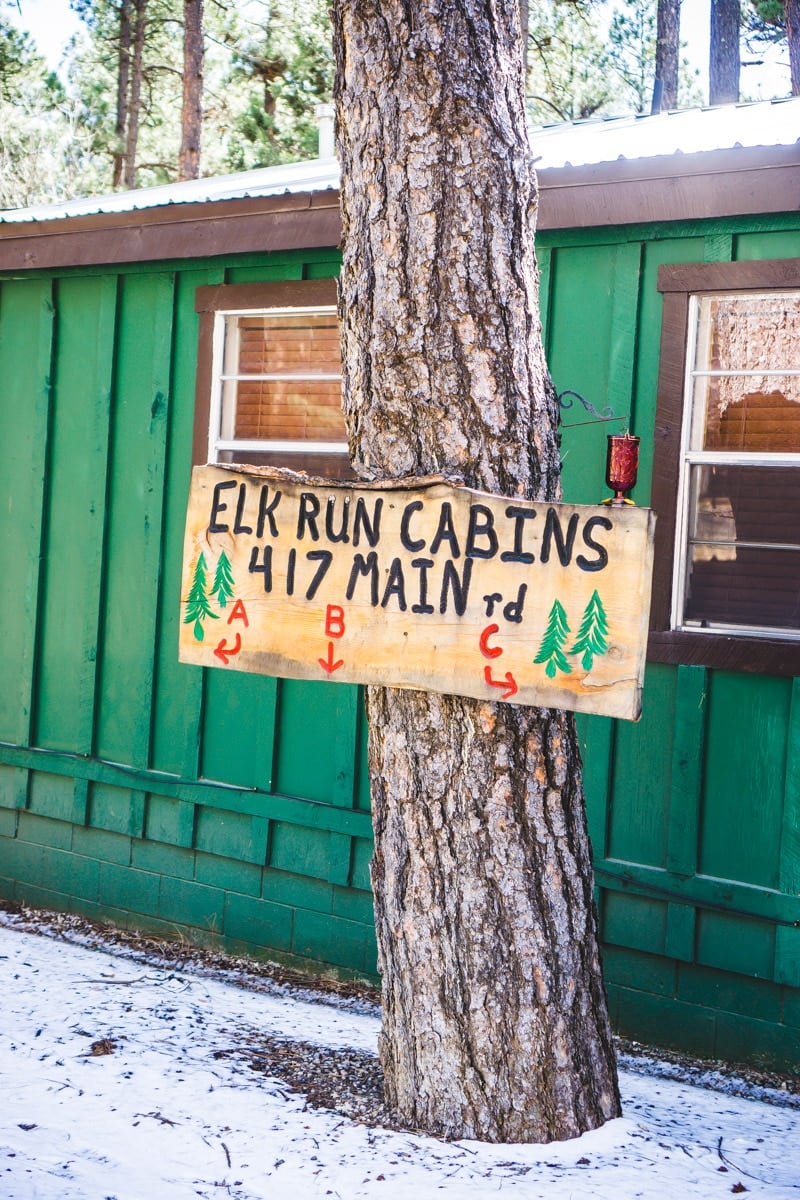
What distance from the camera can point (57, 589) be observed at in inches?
224

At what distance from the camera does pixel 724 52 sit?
16.1 m

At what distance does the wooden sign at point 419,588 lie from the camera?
9.48 feet

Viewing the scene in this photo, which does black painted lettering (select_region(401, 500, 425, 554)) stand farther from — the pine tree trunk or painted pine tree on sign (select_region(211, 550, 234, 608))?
the pine tree trunk

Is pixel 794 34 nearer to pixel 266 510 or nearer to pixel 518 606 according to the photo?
pixel 266 510

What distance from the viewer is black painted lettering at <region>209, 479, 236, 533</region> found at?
326 centimetres

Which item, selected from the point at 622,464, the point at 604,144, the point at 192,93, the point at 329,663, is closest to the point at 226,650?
the point at 329,663

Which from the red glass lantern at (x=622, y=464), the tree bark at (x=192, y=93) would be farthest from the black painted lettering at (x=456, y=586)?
the tree bark at (x=192, y=93)

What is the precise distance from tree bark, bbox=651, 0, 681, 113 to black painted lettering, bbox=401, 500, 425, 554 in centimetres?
1556

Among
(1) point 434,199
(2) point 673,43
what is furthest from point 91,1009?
(2) point 673,43

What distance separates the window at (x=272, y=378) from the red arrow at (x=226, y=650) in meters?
1.75

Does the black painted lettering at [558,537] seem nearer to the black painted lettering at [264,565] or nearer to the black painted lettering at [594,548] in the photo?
the black painted lettering at [594,548]

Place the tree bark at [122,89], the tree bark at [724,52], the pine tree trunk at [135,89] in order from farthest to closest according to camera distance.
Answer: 1. the tree bark at [122,89]
2. the pine tree trunk at [135,89]
3. the tree bark at [724,52]

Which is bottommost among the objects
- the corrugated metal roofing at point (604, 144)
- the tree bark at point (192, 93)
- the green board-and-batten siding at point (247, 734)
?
the green board-and-batten siding at point (247, 734)

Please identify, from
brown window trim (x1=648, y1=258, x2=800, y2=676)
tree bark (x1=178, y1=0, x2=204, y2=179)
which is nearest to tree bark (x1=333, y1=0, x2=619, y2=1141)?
brown window trim (x1=648, y1=258, x2=800, y2=676)
